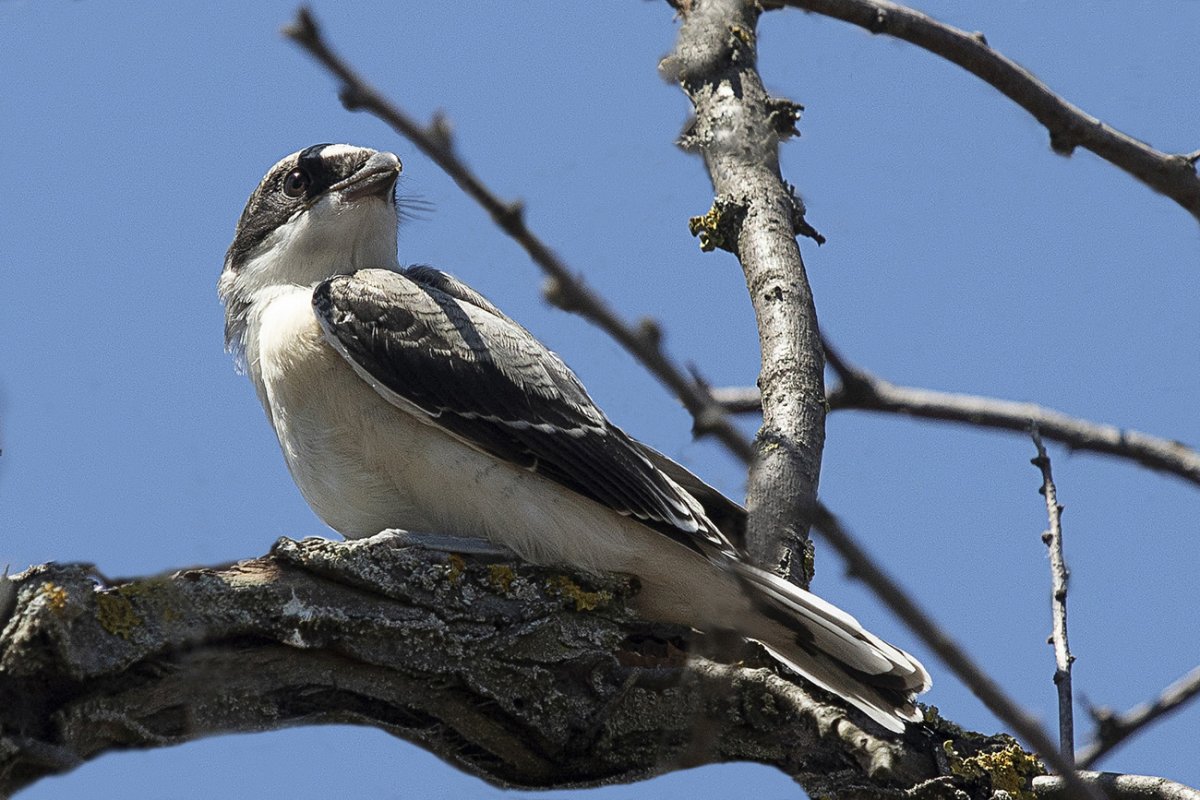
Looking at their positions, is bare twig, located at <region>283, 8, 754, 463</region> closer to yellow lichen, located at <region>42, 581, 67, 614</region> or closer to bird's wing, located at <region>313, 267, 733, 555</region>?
yellow lichen, located at <region>42, 581, 67, 614</region>

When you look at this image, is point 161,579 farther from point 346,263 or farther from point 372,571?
point 346,263

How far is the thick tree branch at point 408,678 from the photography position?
4.43 m

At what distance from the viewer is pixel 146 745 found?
458 cm

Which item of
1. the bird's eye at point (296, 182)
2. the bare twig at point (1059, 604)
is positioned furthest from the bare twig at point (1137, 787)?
the bird's eye at point (296, 182)

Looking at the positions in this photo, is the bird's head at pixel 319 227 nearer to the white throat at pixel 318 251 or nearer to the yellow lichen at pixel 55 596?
the white throat at pixel 318 251

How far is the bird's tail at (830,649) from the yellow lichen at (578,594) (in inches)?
22.0

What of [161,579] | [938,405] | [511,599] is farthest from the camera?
[938,405]

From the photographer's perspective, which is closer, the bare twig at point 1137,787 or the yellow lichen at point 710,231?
the bare twig at point 1137,787

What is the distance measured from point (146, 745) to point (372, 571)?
0.97 m

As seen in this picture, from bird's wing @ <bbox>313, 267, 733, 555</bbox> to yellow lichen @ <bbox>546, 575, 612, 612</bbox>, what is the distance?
1.40 ft

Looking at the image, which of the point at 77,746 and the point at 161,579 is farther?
the point at 161,579

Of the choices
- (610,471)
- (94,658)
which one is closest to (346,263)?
(610,471)

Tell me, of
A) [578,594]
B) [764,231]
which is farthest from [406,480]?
[764,231]

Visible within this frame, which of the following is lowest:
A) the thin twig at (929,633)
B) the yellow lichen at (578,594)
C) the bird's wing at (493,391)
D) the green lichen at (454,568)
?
the thin twig at (929,633)
